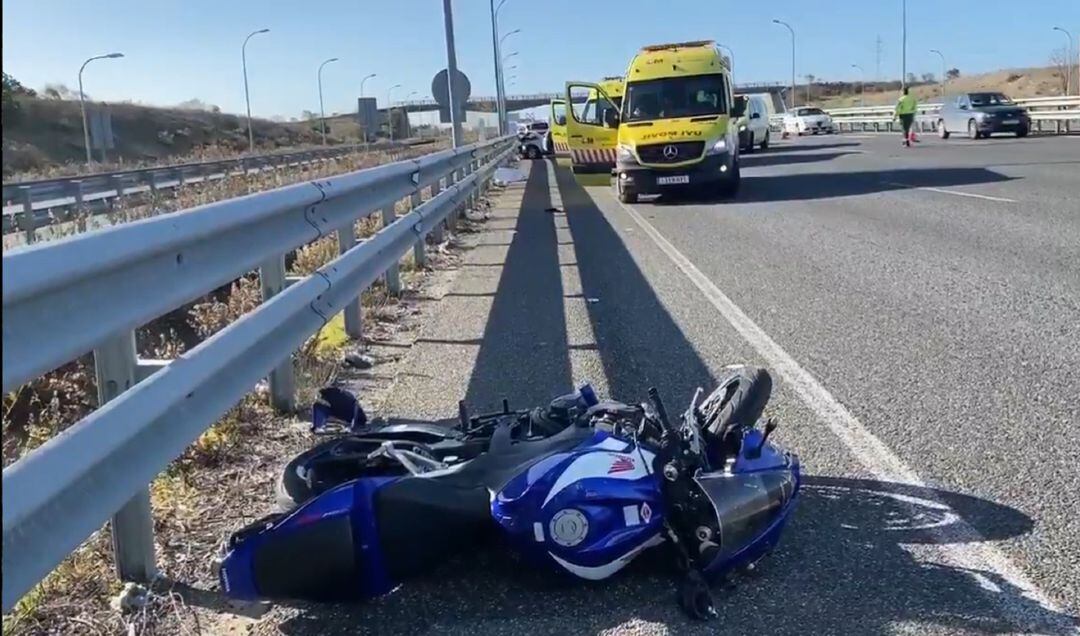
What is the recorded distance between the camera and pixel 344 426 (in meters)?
4.52

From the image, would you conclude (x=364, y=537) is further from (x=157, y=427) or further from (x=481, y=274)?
(x=481, y=274)

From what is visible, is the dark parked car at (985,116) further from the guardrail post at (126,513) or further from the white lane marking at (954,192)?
the guardrail post at (126,513)

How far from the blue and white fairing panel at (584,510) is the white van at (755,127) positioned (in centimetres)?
3467

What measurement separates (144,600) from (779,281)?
6752mm

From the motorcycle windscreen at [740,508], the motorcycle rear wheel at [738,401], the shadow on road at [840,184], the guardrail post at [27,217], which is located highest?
the guardrail post at [27,217]

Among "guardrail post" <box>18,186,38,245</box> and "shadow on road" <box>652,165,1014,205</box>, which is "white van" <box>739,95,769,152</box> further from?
"guardrail post" <box>18,186,38,245</box>

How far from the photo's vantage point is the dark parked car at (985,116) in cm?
3759

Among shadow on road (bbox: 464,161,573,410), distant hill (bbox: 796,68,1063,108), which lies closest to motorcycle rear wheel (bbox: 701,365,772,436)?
shadow on road (bbox: 464,161,573,410)

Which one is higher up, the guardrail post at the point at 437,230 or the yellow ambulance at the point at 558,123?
the yellow ambulance at the point at 558,123

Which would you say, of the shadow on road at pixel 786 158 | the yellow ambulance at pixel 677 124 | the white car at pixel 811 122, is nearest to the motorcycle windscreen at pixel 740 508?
the yellow ambulance at pixel 677 124

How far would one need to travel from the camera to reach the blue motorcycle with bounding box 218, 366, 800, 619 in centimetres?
301

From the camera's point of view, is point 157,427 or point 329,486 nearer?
point 157,427

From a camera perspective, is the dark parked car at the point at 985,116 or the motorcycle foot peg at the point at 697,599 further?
the dark parked car at the point at 985,116

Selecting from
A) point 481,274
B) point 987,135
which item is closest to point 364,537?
point 481,274
